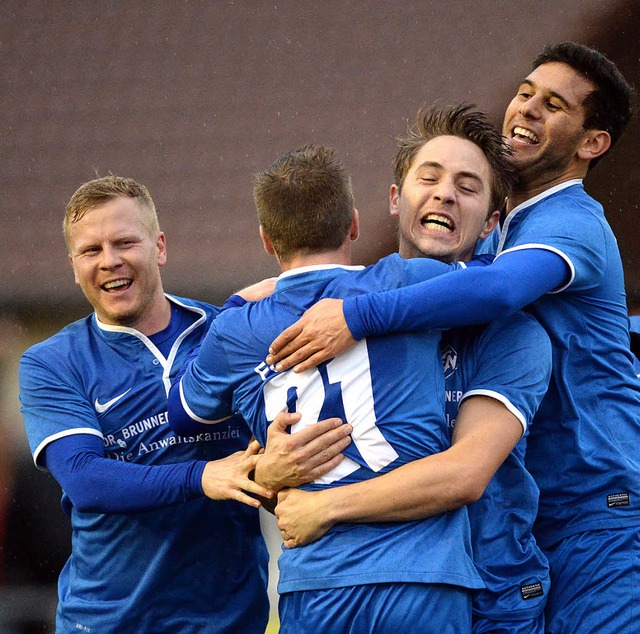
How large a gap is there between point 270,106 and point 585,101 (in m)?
2.74

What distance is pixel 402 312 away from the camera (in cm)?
221

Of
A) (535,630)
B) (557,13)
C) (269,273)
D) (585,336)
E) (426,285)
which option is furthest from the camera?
(269,273)

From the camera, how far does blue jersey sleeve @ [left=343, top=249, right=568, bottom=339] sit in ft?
A: 7.27

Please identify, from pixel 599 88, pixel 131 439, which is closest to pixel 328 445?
pixel 131 439

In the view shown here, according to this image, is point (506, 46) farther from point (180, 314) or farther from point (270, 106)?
point (180, 314)

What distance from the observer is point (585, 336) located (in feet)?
8.80

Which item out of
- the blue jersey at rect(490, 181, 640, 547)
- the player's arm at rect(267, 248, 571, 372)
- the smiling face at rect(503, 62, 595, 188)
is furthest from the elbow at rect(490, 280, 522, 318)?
the smiling face at rect(503, 62, 595, 188)

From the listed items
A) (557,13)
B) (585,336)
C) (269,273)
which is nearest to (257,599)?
(585,336)

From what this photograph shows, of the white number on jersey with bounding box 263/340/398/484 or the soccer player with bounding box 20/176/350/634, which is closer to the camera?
the white number on jersey with bounding box 263/340/398/484

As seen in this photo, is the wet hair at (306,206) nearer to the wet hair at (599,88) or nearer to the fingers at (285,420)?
the fingers at (285,420)

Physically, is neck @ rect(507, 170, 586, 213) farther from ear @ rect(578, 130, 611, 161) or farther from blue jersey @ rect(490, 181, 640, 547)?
blue jersey @ rect(490, 181, 640, 547)

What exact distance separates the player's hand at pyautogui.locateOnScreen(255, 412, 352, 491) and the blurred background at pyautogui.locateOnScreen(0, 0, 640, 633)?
2.91m

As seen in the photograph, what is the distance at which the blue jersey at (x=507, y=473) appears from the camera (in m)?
2.35

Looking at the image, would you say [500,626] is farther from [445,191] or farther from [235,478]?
[445,191]
